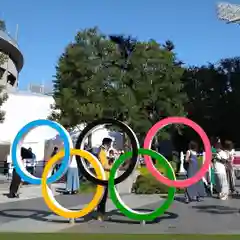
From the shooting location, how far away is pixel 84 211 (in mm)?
9484

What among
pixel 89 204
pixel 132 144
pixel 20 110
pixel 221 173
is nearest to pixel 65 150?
pixel 89 204

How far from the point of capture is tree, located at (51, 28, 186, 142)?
41812 mm

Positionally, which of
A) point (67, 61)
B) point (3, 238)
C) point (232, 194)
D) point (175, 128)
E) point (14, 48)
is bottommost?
point (3, 238)

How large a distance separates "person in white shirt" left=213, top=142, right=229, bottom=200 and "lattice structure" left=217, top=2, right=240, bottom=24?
46.0 meters

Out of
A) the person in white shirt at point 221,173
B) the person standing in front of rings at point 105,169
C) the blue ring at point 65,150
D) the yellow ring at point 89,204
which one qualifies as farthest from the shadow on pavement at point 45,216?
the person in white shirt at point 221,173

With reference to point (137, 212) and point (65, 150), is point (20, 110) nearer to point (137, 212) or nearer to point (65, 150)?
point (65, 150)

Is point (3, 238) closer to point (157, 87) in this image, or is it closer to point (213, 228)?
point (213, 228)

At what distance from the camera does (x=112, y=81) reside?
44094 mm

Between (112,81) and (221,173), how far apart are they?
30.3 m

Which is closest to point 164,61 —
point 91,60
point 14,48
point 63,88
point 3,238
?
point 91,60

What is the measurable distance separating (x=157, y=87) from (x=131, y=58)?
433 cm

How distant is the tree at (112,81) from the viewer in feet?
137

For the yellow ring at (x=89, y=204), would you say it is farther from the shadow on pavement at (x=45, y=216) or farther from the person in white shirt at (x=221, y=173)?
the person in white shirt at (x=221, y=173)

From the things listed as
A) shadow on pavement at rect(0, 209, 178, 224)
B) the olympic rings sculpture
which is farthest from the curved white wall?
the olympic rings sculpture
